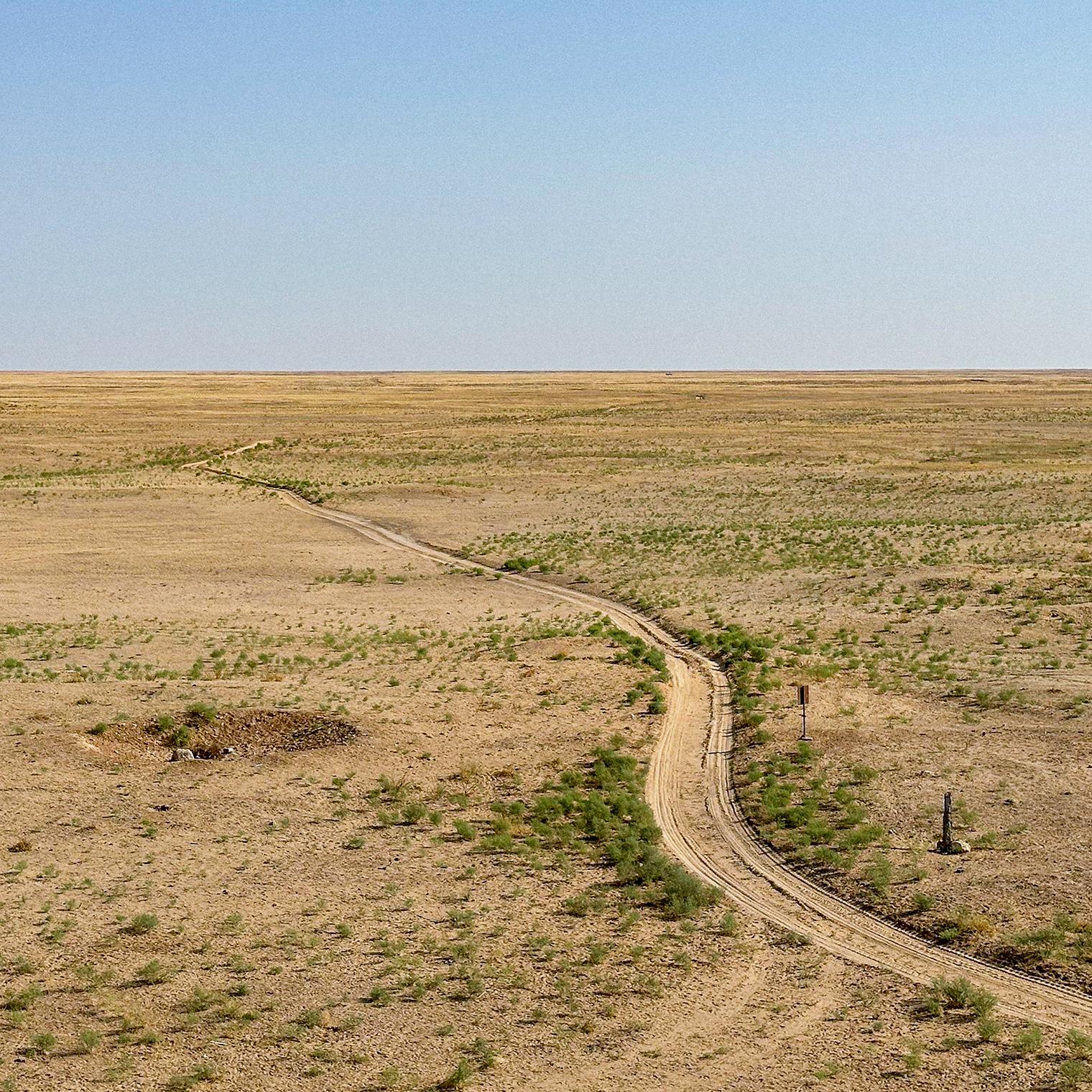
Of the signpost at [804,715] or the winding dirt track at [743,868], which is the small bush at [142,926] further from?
the signpost at [804,715]

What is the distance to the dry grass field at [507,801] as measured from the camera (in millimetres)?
14406

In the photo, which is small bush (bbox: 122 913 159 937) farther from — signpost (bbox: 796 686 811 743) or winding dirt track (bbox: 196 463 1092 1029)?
signpost (bbox: 796 686 811 743)

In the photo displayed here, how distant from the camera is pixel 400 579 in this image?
4422 cm

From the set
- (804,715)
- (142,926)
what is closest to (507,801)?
(804,715)

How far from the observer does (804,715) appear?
25562mm

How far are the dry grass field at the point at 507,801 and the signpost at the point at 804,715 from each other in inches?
12.0

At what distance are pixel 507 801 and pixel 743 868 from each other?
4.47 meters

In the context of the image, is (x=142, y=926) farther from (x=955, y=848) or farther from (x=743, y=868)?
(x=955, y=848)

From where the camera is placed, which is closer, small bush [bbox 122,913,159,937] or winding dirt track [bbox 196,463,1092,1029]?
winding dirt track [bbox 196,463,1092,1029]

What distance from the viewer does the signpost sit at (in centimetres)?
2454

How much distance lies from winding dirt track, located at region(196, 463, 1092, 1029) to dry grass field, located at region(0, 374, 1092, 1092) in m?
0.38

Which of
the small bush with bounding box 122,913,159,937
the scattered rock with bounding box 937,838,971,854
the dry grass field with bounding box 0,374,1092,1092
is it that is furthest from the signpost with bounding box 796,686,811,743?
the small bush with bounding box 122,913,159,937

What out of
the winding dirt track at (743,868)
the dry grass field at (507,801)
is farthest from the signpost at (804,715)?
the winding dirt track at (743,868)

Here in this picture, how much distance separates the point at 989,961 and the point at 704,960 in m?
3.39
